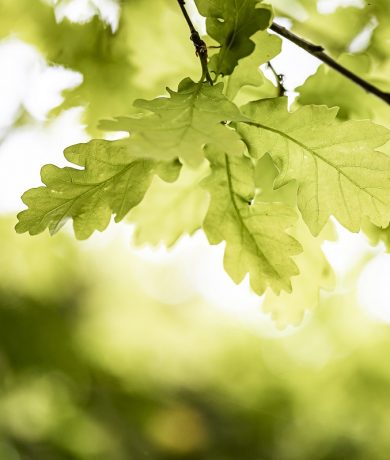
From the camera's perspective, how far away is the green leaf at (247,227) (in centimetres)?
107

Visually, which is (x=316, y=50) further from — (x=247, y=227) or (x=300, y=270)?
(x=300, y=270)

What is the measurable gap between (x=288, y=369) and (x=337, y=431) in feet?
2.52

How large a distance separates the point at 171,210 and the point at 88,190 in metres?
0.39

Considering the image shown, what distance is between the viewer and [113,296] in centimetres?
472

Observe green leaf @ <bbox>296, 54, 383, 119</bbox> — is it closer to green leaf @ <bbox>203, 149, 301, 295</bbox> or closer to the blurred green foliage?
green leaf @ <bbox>203, 149, 301, 295</bbox>

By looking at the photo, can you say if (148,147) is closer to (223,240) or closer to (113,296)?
(223,240)

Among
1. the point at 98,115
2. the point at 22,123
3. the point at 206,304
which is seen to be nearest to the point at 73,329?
the point at 206,304

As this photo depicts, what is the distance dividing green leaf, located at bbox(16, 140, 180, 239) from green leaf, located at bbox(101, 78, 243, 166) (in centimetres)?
15

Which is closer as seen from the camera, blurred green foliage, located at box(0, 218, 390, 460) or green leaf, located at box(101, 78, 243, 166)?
green leaf, located at box(101, 78, 243, 166)

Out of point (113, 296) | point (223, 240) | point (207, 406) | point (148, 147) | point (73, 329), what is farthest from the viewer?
point (207, 406)

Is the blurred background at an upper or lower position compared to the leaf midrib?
upper

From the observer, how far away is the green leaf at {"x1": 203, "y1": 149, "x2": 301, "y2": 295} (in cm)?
107

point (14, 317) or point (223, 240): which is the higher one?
point (14, 317)

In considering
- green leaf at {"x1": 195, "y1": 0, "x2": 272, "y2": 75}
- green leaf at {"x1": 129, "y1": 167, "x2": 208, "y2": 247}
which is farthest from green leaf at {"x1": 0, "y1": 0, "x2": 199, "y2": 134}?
green leaf at {"x1": 195, "y1": 0, "x2": 272, "y2": 75}
